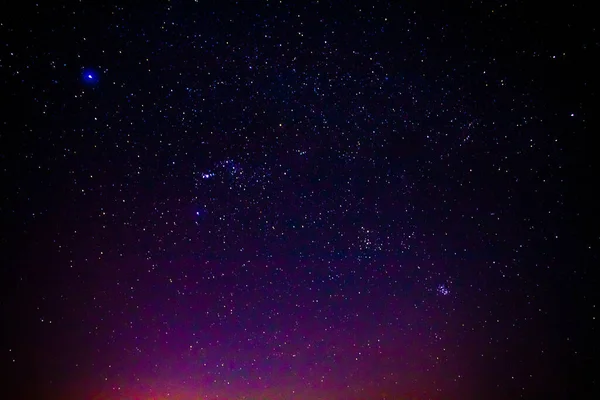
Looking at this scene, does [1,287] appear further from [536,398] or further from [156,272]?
[536,398]

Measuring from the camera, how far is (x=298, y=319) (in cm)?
129

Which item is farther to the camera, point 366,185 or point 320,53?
point 366,185

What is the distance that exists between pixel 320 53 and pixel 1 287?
1520 millimetres

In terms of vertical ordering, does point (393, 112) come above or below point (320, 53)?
Result: below

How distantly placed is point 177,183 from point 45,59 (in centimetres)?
56

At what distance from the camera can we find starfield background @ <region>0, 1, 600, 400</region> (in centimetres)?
103

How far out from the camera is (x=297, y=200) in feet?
3.89

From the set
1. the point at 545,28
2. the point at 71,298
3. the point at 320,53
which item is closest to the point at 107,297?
the point at 71,298

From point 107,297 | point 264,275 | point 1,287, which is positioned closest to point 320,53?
point 264,275

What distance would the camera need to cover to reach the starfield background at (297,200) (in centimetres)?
103

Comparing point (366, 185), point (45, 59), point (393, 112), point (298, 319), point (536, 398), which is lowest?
point (536, 398)

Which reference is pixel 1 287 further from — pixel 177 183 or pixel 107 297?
pixel 177 183

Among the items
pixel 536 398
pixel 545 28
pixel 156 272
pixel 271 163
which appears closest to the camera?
pixel 545 28

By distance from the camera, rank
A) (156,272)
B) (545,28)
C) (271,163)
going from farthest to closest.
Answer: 1. (156,272)
2. (271,163)
3. (545,28)
